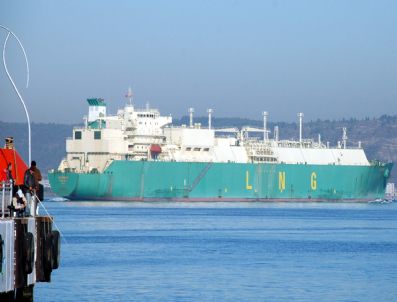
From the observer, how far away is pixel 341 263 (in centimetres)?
3559

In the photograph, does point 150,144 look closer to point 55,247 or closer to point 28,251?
point 55,247

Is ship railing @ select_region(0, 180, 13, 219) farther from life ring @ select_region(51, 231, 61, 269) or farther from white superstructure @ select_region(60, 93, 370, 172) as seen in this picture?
white superstructure @ select_region(60, 93, 370, 172)

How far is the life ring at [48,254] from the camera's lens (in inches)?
834

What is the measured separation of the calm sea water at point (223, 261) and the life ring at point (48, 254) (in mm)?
4188

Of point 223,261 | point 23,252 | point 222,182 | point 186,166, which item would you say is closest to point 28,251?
point 23,252

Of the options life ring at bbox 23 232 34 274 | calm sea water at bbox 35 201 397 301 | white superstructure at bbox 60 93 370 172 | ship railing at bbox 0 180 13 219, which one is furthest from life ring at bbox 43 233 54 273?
white superstructure at bbox 60 93 370 172

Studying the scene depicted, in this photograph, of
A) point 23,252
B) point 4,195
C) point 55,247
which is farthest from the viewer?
point 55,247

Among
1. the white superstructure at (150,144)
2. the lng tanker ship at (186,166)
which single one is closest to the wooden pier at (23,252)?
the lng tanker ship at (186,166)

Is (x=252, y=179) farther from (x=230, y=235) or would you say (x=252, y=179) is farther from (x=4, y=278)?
(x=4, y=278)

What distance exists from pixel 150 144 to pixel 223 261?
54757 millimetres

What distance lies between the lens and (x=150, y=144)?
90.2 m

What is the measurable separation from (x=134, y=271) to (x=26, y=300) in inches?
450

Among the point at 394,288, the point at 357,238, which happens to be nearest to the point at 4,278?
the point at 394,288

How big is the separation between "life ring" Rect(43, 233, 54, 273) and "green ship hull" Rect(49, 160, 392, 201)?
6395cm
